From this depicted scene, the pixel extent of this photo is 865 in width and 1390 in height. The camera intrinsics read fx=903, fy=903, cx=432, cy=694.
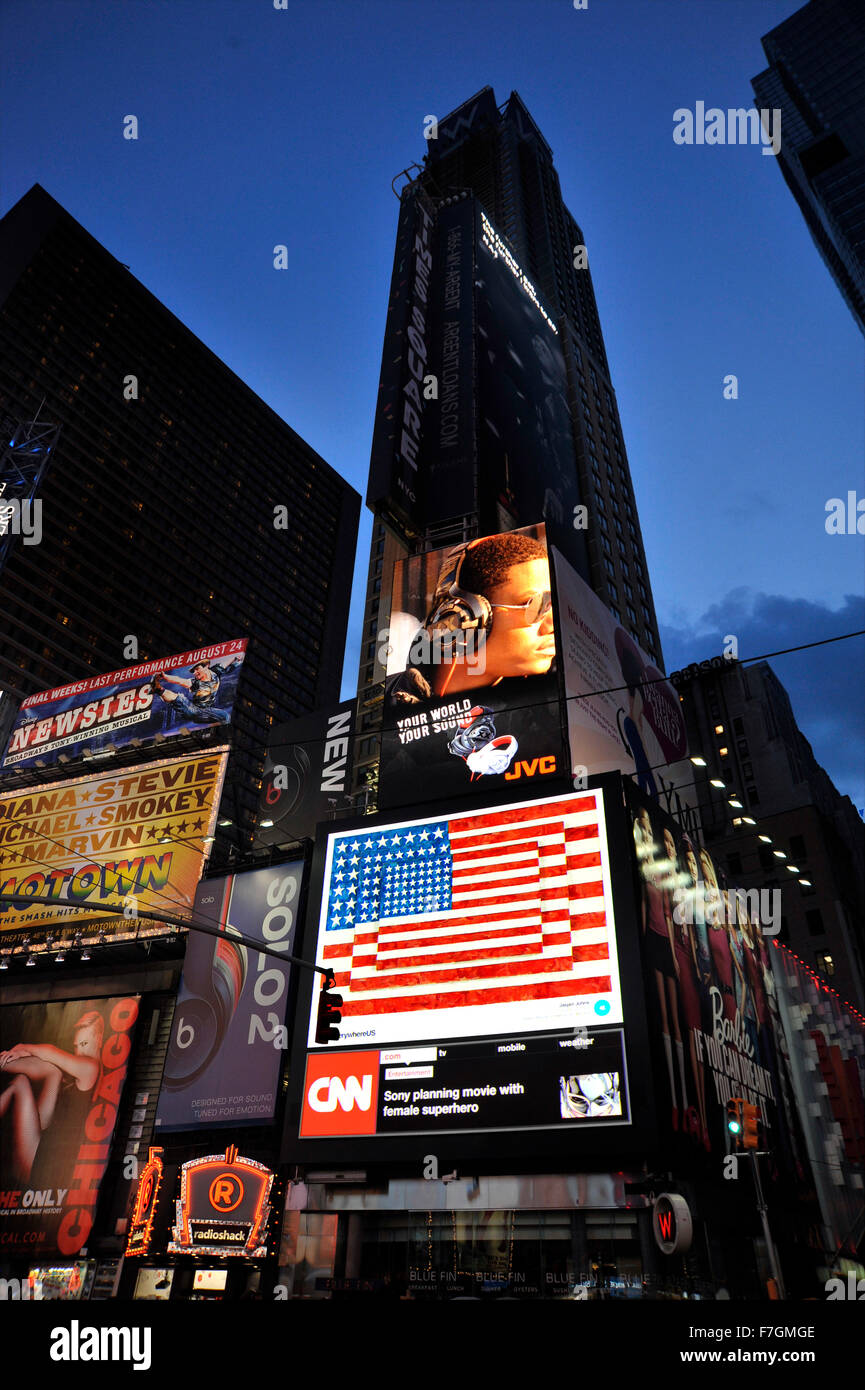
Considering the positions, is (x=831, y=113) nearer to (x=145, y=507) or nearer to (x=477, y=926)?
(x=145, y=507)

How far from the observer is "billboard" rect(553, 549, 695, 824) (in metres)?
32.8

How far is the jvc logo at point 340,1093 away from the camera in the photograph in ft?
90.5

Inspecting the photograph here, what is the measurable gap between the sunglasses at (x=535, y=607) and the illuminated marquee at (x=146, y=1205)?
23423 mm

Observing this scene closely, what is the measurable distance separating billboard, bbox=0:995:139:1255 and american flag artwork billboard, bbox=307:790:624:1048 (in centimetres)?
1171

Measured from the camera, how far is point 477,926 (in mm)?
28453

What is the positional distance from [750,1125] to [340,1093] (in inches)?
584

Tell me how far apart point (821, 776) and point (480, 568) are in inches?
3730

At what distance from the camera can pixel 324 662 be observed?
173125 millimetres

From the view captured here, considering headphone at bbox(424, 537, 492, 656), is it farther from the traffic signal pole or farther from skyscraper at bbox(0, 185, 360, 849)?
skyscraper at bbox(0, 185, 360, 849)

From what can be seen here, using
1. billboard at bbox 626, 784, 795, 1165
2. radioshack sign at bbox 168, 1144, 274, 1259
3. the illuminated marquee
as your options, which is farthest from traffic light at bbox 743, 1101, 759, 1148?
the illuminated marquee

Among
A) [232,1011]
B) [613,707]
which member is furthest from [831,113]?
[232,1011]

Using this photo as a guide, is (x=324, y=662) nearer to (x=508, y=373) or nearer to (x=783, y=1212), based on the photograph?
(x=508, y=373)

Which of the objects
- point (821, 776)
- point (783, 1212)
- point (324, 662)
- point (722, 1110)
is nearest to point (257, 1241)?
point (722, 1110)

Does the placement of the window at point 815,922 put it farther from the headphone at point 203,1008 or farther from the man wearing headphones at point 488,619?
the headphone at point 203,1008
